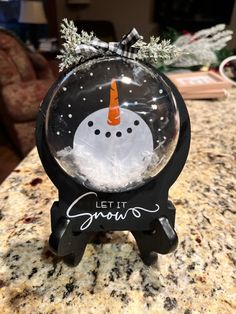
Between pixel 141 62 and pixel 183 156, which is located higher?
pixel 141 62

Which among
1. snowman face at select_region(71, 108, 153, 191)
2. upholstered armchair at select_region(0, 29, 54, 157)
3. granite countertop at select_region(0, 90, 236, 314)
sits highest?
snowman face at select_region(71, 108, 153, 191)

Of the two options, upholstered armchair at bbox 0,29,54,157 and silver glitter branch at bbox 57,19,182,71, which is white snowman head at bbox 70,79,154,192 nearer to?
silver glitter branch at bbox 57,19,182,71

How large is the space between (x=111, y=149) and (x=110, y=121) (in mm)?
34

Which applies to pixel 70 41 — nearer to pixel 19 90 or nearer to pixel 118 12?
pixel 19 90

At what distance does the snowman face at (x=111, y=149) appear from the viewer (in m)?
0.35

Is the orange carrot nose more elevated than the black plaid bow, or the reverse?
the black plaid bow

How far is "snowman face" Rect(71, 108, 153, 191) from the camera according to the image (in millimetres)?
353

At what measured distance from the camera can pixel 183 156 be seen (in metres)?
0.40

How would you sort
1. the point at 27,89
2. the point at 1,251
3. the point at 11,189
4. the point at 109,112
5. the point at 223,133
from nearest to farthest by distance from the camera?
the point at 109,112 < the point at 1,251 < the point at 11,189 < the point at 223,133 < the point at 27,89

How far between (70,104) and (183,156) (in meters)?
0.16

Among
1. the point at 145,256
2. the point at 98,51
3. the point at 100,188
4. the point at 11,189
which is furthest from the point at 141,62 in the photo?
the point at 11,189

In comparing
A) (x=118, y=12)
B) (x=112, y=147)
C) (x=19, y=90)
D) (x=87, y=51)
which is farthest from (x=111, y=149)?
(x=118, y=12)

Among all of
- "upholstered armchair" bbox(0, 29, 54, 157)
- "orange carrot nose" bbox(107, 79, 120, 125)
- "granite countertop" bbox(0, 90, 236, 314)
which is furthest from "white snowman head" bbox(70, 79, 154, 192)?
"upholstered armchair" bbox(0, 29, 54, 157)

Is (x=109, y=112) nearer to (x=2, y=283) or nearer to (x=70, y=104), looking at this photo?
(x=70, y=104)
